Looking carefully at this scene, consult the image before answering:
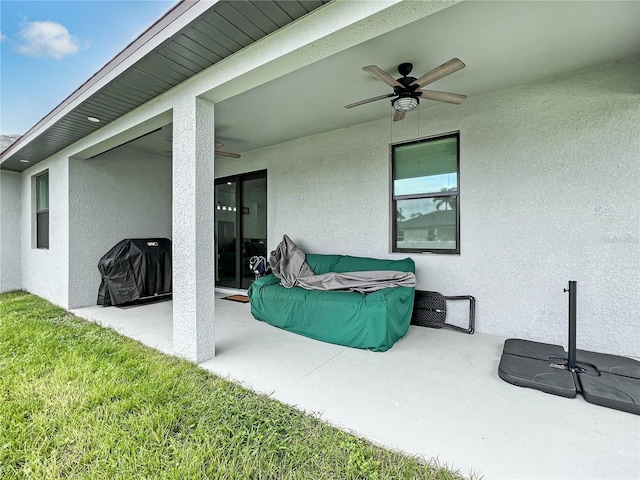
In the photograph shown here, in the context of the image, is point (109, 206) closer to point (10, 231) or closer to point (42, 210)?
point (42, 210)

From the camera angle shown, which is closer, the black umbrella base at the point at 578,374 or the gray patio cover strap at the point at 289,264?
the black umbrella base at the point at 578,374

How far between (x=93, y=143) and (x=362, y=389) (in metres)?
4.55

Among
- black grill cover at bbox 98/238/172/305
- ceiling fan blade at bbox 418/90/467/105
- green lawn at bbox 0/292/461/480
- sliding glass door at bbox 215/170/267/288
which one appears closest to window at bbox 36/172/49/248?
black grill cover at bbox 98/238/172/305

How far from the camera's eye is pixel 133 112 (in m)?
3.28

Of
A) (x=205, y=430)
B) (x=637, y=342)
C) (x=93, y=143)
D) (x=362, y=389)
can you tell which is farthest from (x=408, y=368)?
(x=93, y=143)

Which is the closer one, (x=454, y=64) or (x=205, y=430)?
(x=205, y=430)

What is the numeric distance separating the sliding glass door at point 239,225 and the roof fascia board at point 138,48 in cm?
285

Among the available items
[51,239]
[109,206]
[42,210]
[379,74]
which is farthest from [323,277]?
[42,210]

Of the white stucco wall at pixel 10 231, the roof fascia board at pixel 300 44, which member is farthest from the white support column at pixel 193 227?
the white stucco wall at pixel 10 231

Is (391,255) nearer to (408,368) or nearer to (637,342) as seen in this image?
(408,368)

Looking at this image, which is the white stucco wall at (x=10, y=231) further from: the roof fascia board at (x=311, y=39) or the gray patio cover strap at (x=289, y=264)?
the roof fascia board at (x=311, y=39)

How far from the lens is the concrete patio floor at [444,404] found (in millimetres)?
1502

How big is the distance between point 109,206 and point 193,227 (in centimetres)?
354

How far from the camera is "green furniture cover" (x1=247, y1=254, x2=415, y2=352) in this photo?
2.86 meters
